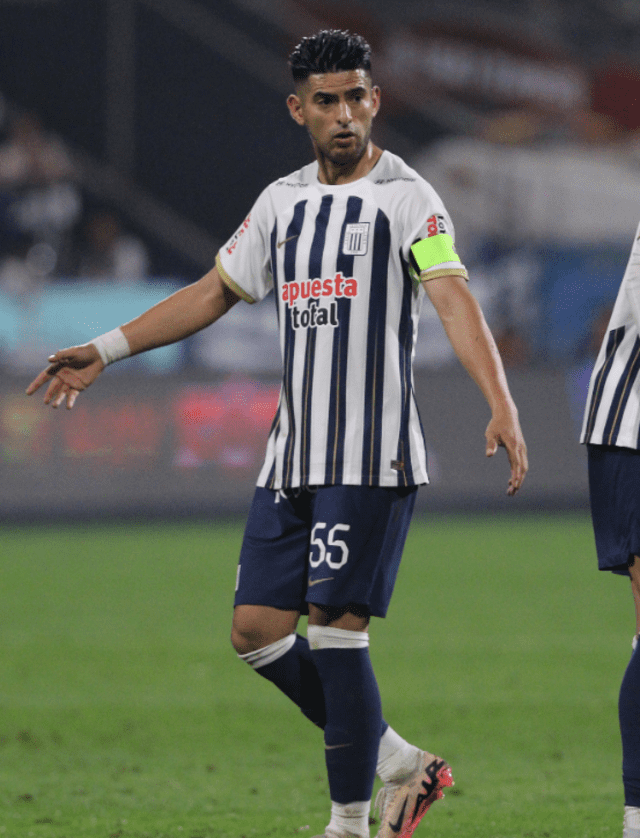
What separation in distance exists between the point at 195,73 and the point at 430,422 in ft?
23.5

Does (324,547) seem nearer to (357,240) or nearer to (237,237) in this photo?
(357,240)

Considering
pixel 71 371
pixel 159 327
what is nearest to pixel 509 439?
pixel 159 327

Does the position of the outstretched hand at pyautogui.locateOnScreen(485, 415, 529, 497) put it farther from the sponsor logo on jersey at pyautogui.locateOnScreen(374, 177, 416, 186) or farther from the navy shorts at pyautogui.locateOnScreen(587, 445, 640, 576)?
the sponsor logo on jersey at pyautogui.locateOnScreen(374, 177, 416, 186)

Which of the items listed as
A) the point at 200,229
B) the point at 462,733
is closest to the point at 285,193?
the point at 462,733

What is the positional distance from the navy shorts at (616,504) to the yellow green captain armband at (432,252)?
2.09ft

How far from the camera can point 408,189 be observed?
3.32 meters

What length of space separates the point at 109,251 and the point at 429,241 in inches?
465

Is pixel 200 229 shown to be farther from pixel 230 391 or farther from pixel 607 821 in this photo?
pixel 607 821

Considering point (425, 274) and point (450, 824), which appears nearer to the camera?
point (425, 274)

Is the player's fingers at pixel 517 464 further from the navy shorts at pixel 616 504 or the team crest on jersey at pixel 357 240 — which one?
the team crest on jersey at pixel 357 240

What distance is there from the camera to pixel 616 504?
323 centimetres

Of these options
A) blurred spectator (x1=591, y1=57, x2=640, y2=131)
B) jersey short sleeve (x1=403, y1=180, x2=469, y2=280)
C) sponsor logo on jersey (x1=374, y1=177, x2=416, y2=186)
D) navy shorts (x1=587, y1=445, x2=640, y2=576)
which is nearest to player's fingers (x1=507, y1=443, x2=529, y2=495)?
navy shorts (x1=587, y1=445, x2=640, y2=576)

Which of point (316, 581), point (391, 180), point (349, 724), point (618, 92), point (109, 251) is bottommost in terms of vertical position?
point (349, 724)

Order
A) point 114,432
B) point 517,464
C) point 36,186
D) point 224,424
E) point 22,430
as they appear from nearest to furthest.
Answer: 1. point 517,464
2. point 22,430
3. point 114,432
4. point 224,424
5. point 36,186
